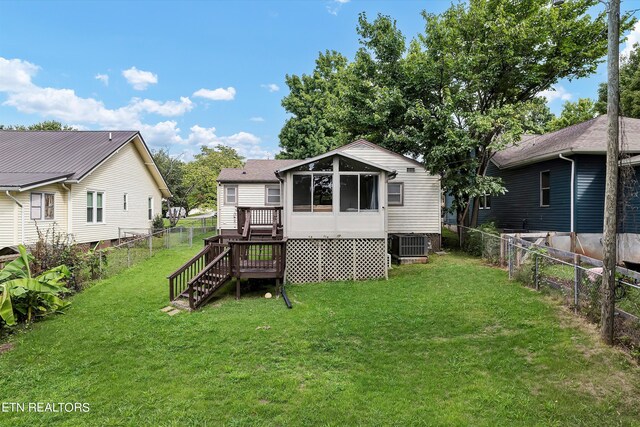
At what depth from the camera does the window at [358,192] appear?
9.74 m

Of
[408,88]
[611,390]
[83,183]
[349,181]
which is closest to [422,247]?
[349,181]

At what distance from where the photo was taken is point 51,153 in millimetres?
15281

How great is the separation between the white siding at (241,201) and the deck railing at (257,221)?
5521 millimetres

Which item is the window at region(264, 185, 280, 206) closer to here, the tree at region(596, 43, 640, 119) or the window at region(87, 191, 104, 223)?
the window at region(87, 191, 104, 223)

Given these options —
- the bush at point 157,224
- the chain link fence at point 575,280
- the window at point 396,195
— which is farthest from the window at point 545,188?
the bush at point 157,224

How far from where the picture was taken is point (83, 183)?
1415 cm

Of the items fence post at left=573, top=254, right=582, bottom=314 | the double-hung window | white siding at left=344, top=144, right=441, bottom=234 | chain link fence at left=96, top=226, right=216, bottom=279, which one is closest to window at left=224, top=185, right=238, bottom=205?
chain link fence at left=96, top=226, right=216, bottom=279

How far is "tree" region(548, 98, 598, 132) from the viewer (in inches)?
1049

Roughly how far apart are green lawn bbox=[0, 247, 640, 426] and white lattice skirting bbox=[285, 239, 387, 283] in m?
1.97

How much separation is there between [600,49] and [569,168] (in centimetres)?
544

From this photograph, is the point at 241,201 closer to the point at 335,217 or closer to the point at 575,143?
the point at 335,217

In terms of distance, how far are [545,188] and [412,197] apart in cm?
496

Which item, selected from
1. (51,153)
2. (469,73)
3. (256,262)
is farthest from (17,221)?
(469,73)

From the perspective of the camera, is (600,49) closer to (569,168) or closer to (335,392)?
(569,168)
